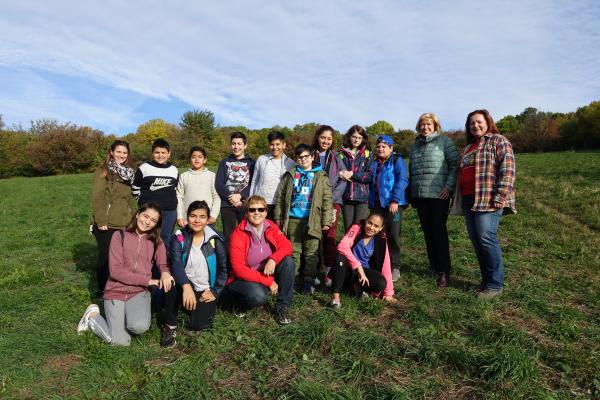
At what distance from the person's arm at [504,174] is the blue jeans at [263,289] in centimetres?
270

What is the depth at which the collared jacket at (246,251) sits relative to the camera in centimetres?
446

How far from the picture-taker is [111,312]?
13.1ft

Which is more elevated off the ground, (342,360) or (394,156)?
(394,156)

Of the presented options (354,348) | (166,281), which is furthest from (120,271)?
(354,348)

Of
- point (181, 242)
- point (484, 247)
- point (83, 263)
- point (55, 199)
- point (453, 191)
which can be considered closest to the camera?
point (181, 242)

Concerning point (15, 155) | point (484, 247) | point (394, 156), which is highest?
point (15, 155)

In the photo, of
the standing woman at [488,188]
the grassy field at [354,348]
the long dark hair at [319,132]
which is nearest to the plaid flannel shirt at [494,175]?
the standing woman at [488,188]

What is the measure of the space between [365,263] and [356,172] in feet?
4.72

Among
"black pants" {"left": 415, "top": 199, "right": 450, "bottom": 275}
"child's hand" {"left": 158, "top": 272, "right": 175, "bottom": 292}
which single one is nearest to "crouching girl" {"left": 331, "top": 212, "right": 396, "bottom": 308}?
"black pants" {"left": 415, "top": 199, "right": 450, "bottom": 275}

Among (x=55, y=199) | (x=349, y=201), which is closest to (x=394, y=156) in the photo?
(x=349, y=201)

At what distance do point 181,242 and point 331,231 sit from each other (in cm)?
240

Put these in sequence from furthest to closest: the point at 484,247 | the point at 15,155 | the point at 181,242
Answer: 1. the point at 15,155
2. the point at 484,247
3. the point at 181,242

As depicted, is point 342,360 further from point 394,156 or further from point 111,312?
point 394,156

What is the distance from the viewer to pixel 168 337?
392cm
